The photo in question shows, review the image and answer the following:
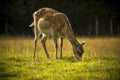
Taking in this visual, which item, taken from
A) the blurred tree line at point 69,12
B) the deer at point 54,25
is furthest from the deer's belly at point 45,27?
the blurred tree line at point 69,12

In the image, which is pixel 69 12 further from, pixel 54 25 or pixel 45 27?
pixel 54 25

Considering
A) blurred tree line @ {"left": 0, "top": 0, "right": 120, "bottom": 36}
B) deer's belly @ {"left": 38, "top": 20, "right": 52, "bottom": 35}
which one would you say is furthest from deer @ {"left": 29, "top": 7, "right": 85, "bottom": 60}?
blurred tree line @ {"left": 0, "top": 0, "right": 120, "bottom": 36}

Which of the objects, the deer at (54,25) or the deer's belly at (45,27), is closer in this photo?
the deer at (54,25)

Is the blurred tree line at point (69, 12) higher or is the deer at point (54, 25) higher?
the deer at point (54, 25)

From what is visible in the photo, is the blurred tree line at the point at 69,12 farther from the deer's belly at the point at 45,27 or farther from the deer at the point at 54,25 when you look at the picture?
the deer's belly at the point at 45,27

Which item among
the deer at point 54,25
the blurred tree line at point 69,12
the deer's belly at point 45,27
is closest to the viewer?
the deer at point 54,25

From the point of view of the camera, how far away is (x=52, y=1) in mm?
41500

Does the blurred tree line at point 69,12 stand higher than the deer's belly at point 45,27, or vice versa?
the deer's belly at point 45,27

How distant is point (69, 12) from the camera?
4341 centimetres

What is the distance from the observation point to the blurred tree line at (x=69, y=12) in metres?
35.4

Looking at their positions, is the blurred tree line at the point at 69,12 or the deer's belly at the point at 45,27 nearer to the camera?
the deer's belly at the point at 45,27

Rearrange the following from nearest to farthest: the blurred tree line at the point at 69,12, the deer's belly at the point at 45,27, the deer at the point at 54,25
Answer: the deer at the point at 54,25 < the deer's belly at the point at 45,27 < the blurred tree line at the point at 69,12

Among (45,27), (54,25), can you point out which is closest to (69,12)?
(45,27)

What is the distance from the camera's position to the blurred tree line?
1393 inches
